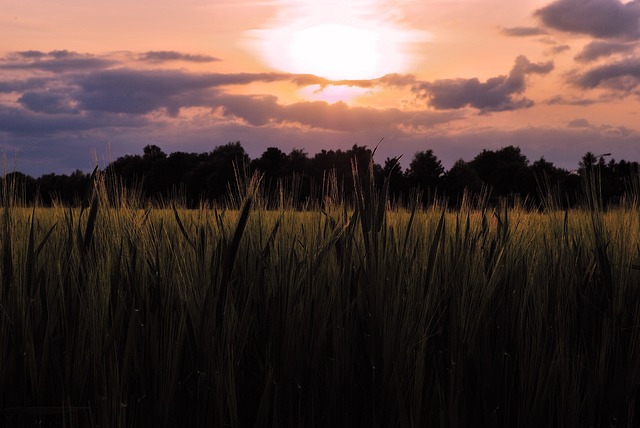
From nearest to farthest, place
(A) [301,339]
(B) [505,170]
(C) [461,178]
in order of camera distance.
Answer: (A) [301,339], (C) [461,178], (B) [505,170]

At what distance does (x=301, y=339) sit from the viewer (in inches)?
63.8

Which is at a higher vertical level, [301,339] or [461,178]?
[461,178]

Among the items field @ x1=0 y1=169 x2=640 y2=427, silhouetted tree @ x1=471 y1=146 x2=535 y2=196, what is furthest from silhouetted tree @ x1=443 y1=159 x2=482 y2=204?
field @ x1=0 y1=169 x2=640 y2=427

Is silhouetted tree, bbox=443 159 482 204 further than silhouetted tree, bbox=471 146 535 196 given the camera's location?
No

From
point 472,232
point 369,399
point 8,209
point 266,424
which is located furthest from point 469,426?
point 8,209

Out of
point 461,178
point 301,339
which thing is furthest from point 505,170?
point 301,339

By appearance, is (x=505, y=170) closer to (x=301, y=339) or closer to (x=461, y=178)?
(x=461, y=178)

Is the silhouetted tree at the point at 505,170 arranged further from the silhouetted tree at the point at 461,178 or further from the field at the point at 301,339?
the field at the point at 301,339

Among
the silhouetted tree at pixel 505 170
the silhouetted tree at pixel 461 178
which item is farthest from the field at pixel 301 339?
the silhouetted tree at pixel 505 170

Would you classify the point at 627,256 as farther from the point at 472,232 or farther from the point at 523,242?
the point at 472,232

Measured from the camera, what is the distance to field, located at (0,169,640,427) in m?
1.50

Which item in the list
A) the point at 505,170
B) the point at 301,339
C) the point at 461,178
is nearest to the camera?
the point at 301,339

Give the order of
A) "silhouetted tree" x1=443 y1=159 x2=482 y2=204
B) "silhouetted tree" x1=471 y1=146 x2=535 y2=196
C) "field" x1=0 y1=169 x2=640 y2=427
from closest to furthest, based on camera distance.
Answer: "field" x1=0 y1=169 x2=640 y2=427 → "silhouetted tree" x1=443 y1=159 x2=482 y2=204 → "silhouetted tree" x1=471 y1=146 x2=535 y2=196

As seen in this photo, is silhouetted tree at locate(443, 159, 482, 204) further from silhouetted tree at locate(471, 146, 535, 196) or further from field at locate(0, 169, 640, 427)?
field at locate(0, 169, 640, 427)
